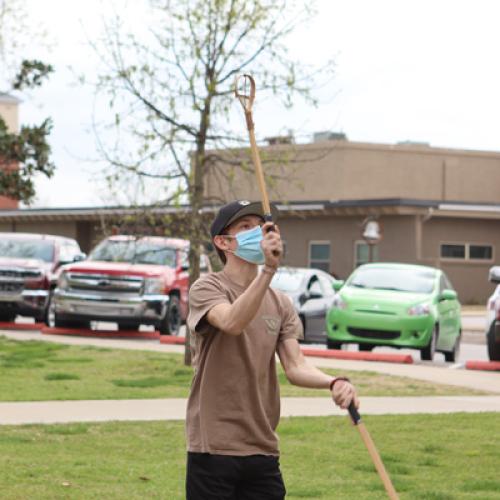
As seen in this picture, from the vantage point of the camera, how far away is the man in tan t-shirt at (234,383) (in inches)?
204

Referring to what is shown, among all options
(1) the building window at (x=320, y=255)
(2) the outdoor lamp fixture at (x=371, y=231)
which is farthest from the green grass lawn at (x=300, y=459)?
(1) the building window at (x=320, y=255)

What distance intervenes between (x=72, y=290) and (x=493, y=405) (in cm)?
1112

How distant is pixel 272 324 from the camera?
17.3ft

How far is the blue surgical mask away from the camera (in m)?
5.09

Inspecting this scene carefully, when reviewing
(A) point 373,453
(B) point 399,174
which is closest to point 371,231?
A: (B) point 399,174

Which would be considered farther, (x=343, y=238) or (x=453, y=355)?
(x=343, y=238)

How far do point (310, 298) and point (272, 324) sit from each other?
63.2ft

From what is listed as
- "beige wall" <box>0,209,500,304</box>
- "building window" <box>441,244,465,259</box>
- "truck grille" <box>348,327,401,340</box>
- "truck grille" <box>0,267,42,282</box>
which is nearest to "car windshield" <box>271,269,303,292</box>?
"truck grille" <box>348,327,401,340</box>

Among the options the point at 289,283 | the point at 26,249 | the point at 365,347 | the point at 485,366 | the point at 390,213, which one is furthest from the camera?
the point at 390,213

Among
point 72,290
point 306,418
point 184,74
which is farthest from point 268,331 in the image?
point 72,290

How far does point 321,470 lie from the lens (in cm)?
942

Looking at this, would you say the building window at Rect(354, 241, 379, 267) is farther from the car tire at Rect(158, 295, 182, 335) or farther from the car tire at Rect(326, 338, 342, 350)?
the car tire at Rect(326, 338, 342, 350)

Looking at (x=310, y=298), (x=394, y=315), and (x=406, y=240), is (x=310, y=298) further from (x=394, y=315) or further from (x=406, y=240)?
(x=406, y=240)

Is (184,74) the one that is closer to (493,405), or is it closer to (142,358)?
(142,358)
